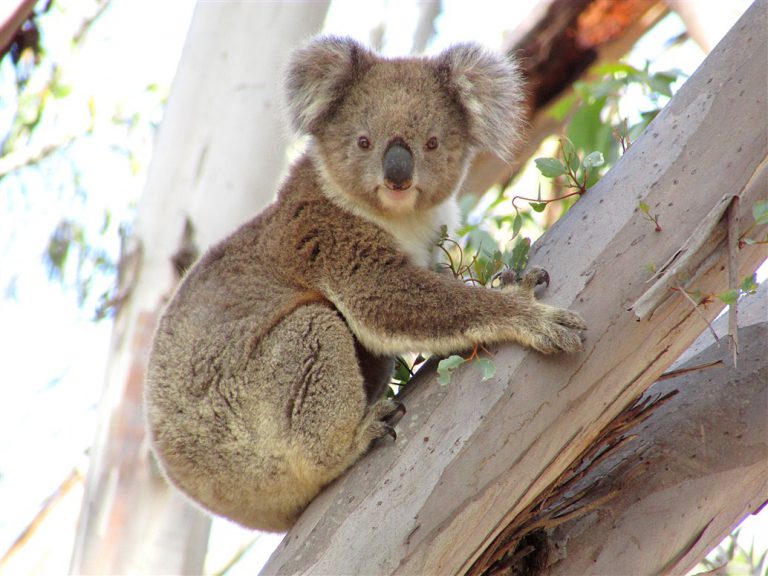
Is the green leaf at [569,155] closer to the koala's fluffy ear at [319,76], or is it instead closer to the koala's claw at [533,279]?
the koala's claw at [533,279]

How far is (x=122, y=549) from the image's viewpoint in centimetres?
438

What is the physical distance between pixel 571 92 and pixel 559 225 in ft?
12.7

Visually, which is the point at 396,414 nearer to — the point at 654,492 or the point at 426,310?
the point at 426,310

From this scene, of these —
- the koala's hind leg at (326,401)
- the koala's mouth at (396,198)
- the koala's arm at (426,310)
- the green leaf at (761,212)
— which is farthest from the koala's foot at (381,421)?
the green leaf at (761,212)

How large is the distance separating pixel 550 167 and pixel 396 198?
689mm

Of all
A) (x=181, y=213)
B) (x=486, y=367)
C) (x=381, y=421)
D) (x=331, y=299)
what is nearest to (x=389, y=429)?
(x=381, y=421)

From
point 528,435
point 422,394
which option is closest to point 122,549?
point 422,394

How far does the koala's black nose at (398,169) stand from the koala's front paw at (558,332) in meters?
0.90

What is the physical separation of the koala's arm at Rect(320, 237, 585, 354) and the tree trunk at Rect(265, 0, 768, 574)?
0.10 meters

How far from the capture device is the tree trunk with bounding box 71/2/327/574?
445cm

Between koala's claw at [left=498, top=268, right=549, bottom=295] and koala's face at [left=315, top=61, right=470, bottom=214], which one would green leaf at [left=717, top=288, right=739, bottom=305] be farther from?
koala's face at [left=315, top=61, right=470, bottom=214]

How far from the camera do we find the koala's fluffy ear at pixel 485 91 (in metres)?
3.66

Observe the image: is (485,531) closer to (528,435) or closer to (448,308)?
(528,435)

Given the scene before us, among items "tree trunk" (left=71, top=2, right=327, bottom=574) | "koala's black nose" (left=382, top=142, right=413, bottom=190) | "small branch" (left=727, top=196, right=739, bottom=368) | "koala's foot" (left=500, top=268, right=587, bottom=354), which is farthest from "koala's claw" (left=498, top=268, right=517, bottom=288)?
"tree trunk" (left=71, top=2, right=327, bottom=574)
